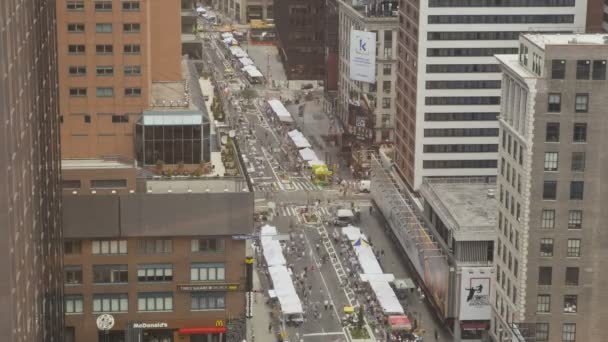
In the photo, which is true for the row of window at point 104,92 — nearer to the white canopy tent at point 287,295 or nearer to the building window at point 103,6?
the building window at point 103,6

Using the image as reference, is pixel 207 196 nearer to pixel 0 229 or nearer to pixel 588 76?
pixel 588 76

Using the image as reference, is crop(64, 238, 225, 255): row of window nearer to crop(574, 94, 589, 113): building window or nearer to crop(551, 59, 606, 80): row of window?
crop(551, 59, 606, 80): row of window

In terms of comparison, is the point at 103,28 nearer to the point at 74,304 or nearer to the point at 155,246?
the point at 155,246

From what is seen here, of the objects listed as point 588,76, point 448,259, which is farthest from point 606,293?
point 448,259

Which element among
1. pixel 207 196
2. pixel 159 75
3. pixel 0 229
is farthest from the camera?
pixel 159 75

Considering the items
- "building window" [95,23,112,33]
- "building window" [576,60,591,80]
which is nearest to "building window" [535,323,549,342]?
"building window" [576,60,591,80]

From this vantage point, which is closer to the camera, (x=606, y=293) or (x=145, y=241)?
(x=145, y=241)
